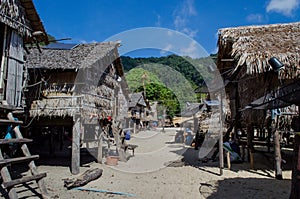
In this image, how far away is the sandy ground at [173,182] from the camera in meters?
6.43

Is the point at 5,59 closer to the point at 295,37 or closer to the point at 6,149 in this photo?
the point at 6,149

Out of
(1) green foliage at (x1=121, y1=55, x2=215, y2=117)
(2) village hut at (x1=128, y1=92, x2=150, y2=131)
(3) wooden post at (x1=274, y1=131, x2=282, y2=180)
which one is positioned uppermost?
(1) green foliage at (x1=121, y1=55, x2=215, y2=117)

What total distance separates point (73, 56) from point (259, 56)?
751 centimetres

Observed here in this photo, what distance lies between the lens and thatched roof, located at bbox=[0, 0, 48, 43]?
6.57 m

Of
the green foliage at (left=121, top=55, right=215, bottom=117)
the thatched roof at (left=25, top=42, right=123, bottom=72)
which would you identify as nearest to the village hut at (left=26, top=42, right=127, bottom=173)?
the thatched roof at (left=25, top=42, right=123, bottom=72)

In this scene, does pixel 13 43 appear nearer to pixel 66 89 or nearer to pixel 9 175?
pixel 66 89

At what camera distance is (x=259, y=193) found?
6281 mm

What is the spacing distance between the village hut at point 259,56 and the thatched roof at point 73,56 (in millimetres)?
5451

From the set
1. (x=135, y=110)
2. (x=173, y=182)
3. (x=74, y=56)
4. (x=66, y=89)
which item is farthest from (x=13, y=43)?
(x=135, y=110)

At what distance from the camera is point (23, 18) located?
297 inches

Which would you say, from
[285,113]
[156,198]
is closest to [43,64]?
[156,198]

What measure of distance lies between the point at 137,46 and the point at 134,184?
7178 mm

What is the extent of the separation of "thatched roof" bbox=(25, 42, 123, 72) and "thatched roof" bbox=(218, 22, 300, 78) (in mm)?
5466

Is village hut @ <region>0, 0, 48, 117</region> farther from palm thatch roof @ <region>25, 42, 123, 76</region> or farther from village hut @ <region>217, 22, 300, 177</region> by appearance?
village hut @ <region>217, 22, 300, 177</region>
